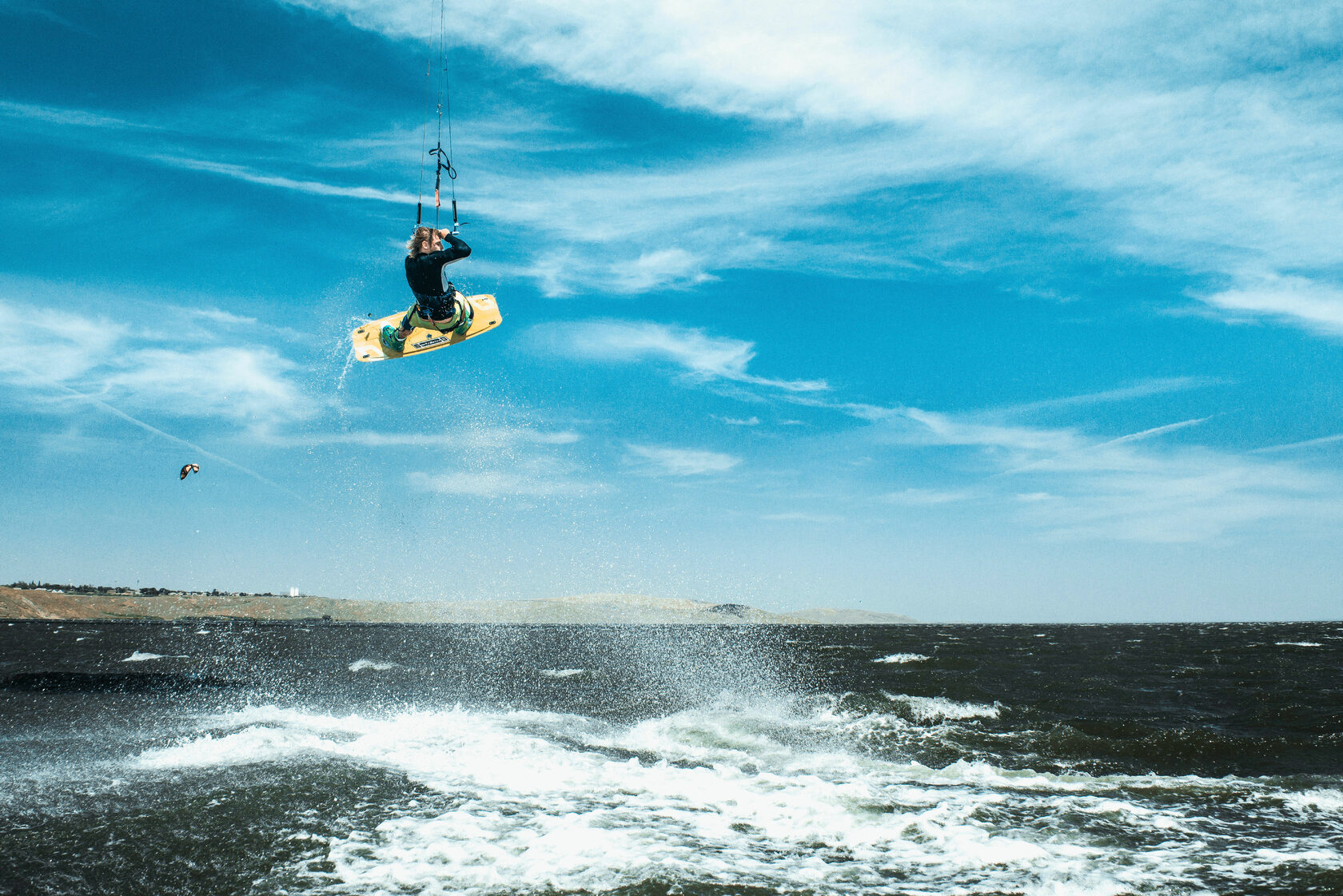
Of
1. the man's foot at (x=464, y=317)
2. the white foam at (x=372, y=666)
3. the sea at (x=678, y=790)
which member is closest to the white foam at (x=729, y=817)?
the sea at (x=678, y=790)

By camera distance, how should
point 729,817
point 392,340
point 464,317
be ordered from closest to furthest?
point 729,817
point 464,317
point 392,340

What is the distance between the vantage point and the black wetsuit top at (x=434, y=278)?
506 inches

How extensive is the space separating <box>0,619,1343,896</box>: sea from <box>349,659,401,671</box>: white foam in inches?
404

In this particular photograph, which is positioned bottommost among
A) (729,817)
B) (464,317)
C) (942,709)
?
(942,709)

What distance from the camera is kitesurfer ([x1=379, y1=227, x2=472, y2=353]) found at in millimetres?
12906

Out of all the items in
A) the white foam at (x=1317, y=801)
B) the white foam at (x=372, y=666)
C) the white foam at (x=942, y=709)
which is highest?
the white foam at (x=1317, y=801)

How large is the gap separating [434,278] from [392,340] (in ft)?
15.3

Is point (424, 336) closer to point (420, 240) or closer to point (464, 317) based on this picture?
point (464, 317)

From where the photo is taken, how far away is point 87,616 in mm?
141625

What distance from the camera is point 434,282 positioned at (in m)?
13.7

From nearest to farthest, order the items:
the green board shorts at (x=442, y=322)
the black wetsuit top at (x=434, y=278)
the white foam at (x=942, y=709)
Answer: the black wetsuit top at (x=434, y=278)
the green board shorts at (x=442, y=322)
the white foam at (x=942, y=709)

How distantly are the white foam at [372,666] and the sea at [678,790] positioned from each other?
1025 centimetres

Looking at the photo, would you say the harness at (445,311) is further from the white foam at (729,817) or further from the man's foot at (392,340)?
the white foam at (729,817)

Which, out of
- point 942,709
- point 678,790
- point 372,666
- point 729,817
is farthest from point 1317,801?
point 372,666
